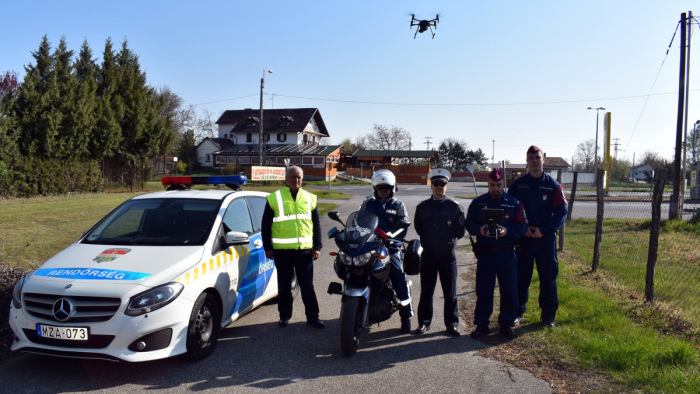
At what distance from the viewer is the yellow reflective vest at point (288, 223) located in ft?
18.3

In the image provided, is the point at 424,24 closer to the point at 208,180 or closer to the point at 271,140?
the point at 208,180

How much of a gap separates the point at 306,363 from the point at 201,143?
238 feet

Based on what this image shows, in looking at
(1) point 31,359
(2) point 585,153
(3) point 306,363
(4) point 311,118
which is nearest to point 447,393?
(3) point 306,363

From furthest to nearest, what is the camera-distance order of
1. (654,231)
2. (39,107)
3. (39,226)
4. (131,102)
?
(131,102) < (39,107) < (39,226) < (654,231)

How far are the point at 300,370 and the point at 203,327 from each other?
1017 mm

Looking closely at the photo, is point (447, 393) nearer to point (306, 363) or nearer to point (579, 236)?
point (306, 363)

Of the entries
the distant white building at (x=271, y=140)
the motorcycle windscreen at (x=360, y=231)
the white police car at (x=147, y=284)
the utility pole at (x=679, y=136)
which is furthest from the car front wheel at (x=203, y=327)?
the distant white building at (x=271, y=140)

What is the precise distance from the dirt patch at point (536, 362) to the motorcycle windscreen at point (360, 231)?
1621 millimetres

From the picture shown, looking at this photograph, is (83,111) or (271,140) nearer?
(83,111)

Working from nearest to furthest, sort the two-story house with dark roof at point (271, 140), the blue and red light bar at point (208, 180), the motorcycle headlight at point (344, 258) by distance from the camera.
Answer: the motorcycle headlight at point (344, 258) < the blue and red light bar at point (208, 180) < the two-story house with dark roof at point (271, 140)

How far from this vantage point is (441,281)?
5.65 m

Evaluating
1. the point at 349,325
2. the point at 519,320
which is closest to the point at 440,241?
the point at 349,325

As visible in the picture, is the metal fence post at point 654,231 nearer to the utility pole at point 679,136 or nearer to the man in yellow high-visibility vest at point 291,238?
the man in yellow high-visibility vest at point 291,238

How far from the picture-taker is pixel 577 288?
759 centimetres
